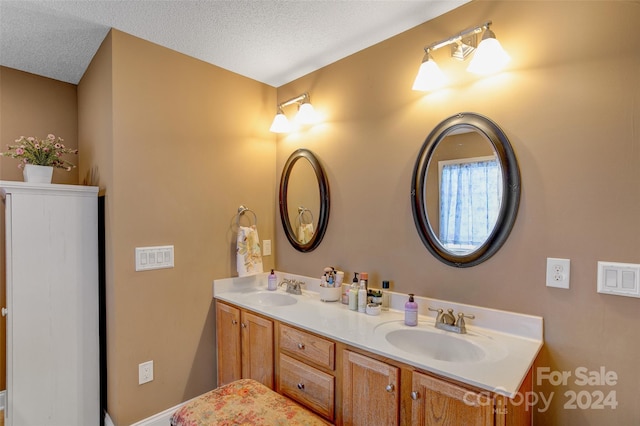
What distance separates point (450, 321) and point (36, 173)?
245cm

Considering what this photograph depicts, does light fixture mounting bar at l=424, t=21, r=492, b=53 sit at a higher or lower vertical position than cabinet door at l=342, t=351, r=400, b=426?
higher

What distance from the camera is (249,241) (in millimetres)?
2367

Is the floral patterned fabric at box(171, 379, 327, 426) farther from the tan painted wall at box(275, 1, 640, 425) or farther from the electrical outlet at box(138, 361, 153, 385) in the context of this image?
the tan painted wall at box(275, 1, 640, 425)

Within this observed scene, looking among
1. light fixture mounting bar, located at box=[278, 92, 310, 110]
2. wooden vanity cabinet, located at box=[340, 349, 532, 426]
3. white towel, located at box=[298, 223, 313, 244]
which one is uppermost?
light fixture mounting bar, located at box=[278, 92, 310, 110]

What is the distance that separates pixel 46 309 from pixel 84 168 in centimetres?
107

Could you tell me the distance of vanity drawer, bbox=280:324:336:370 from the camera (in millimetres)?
1533

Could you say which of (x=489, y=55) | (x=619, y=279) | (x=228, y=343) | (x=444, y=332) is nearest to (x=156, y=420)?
(x=228, y=343)

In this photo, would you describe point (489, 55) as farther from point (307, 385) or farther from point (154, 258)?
point (154, 258)

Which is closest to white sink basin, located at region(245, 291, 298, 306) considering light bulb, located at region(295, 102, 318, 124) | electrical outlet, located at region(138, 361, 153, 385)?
electrical outlet, located at region(138, 361, 153, 385)

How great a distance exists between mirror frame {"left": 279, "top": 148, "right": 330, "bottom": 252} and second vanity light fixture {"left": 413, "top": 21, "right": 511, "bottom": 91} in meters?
0.88

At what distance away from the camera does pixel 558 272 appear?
1360 mm

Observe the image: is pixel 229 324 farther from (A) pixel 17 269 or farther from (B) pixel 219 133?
(B) pixel 219 133

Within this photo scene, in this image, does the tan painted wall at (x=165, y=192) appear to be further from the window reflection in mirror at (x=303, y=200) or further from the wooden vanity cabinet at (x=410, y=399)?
the wooden vanity cabinet at (x=410, y=399)

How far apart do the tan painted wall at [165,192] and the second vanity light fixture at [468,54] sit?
4.55 ft
